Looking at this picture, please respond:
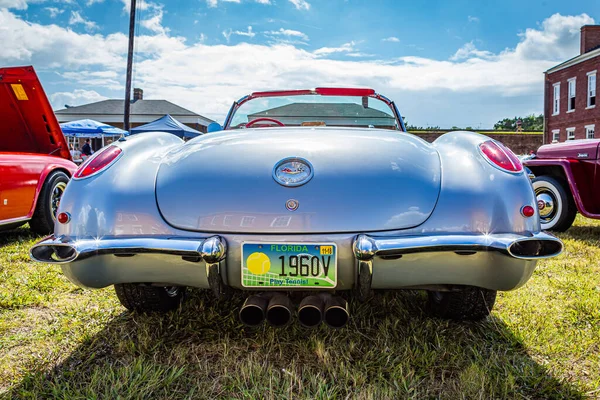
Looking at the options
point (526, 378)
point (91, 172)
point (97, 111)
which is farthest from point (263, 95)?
point (97, 111)

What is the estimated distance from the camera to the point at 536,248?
1.80 meters

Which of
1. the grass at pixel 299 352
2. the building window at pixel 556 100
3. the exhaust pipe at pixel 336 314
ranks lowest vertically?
the grass at pixel 299 352

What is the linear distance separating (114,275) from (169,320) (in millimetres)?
604

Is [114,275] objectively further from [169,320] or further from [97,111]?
[97,111]

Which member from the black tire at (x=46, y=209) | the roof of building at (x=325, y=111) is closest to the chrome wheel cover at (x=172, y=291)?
the roof of building at (x=325, y=111)

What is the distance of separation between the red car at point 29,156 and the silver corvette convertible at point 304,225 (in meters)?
2.76

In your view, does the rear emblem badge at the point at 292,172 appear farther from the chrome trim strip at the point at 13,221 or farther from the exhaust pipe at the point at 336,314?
the chrome trim strip at the point at 13,221

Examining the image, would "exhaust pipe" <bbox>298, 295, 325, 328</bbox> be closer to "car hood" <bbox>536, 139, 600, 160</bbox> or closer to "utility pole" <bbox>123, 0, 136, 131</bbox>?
"car hood" <bbox>536, 139, 600, 160</bbox>

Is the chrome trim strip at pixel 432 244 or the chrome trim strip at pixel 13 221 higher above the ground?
the chrome trim strip at pixel 432 244

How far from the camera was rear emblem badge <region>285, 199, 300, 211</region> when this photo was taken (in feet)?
5.82

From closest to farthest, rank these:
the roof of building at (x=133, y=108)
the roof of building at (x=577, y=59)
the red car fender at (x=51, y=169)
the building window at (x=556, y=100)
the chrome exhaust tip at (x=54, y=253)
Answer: the chrome exhaust tip at (x=54, y=253), the red car fender at (x=51, y=169), the roof of building at (x=577, y=59), the building window at (x=556, y=100), the roof of building at (x=133, y=108)

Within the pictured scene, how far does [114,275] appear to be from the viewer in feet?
6.08

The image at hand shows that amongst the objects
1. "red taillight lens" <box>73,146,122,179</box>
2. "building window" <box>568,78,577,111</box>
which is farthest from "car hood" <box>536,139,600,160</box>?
"building window" <box>568,78,577,111</box>

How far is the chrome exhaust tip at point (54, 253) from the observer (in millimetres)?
1795
